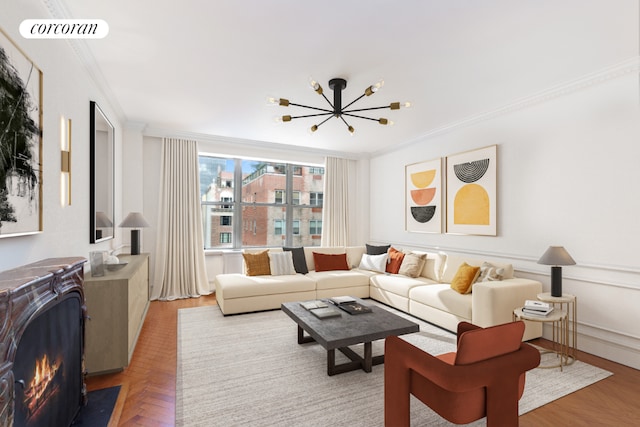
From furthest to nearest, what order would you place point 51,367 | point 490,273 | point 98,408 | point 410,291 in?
1. point 410,291
2. point 490,273
3. point 98,408
4. point 51,367

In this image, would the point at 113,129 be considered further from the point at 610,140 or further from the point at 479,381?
the point at 610,140

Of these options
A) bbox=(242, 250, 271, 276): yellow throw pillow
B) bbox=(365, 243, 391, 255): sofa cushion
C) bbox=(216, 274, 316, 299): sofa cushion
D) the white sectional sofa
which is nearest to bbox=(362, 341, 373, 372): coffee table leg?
the white sectional sofa

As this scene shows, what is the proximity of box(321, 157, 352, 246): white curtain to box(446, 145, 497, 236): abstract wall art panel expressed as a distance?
2354 mm

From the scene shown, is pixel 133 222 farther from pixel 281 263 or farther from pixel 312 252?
pixel 312 252

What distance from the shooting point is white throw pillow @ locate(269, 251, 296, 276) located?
187 inches

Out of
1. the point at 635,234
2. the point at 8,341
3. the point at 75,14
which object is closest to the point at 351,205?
the point at 635,234

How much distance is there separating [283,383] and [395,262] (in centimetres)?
302

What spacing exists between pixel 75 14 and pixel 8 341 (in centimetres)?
220

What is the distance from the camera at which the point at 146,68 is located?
2.96 meters

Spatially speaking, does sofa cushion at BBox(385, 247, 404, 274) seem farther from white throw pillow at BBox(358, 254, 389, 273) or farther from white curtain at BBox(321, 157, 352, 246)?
white curtain at BBox(321, 157, 352, 246)

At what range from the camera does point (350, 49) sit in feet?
8.50

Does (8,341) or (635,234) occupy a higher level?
(635,234)

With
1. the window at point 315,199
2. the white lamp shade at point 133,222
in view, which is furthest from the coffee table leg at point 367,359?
the window at point 315,199

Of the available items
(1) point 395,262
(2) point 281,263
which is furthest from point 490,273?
(2) point 281,263
